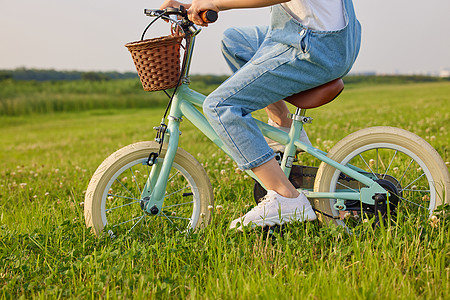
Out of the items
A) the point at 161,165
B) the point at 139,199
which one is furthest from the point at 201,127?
the point at 139,199

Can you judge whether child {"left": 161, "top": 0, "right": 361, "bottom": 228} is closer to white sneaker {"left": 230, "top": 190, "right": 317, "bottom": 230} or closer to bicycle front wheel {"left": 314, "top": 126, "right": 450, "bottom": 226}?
white sneaker {"left": 230, "top": 190, "right": 317, "bottom": 230}

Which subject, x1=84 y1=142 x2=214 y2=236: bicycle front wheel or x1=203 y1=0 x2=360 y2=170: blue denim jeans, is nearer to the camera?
x1=203 y1=0 x2=360 y2=170: blue denim jeans

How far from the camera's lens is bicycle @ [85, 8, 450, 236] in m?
2.90

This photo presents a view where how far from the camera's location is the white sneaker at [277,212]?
2.91 m

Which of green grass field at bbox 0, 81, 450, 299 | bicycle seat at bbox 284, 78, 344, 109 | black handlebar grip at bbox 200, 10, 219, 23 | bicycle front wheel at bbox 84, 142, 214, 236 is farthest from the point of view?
bicycle front wheel at bbox 84, 142, 214, 236

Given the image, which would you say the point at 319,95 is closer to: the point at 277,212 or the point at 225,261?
the point at 277,212

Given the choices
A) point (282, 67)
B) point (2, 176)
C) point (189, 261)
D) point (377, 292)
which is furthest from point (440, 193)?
point (2, 176)

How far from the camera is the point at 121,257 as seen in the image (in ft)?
8.66

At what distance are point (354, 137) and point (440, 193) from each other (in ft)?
2.17

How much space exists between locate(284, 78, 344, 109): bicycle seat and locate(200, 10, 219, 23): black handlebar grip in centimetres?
71

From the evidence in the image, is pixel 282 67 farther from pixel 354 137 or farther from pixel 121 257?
pixel 121 257

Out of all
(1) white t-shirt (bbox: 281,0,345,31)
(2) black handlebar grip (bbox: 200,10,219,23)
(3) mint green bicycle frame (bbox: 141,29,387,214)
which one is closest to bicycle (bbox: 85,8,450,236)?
(3) mint green bicycle frame (bbox: 141,29,387,214)

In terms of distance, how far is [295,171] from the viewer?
3.21 meters

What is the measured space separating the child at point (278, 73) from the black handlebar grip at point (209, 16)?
1.3 inches
